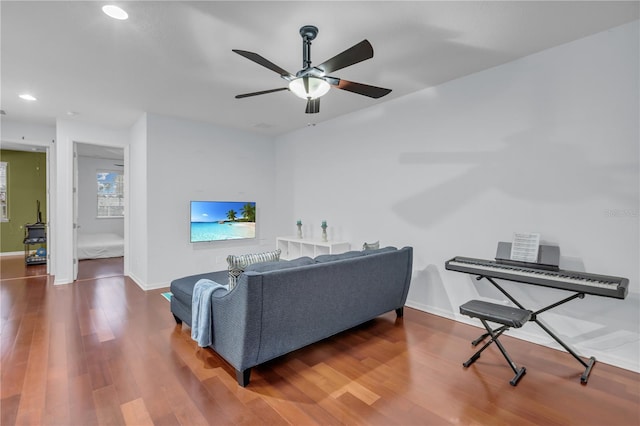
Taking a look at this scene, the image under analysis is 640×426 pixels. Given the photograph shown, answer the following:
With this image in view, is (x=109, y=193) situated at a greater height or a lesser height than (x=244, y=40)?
lesser

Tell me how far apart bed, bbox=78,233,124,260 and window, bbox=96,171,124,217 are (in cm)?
123

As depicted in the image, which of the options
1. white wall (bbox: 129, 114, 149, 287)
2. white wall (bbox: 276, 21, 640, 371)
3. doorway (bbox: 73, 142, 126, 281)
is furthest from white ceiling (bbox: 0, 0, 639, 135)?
doorway (bbox: 73, 142, 126, 281)

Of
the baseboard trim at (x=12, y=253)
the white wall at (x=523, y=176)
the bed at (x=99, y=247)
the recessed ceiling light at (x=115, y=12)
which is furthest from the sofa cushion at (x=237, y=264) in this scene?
the baseboard trim at (x=12, y=253)

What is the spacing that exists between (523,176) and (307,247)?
130 inches

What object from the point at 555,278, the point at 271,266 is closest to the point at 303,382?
the point at 271,266

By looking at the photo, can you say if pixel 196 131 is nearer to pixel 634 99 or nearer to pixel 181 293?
pixel 181 293

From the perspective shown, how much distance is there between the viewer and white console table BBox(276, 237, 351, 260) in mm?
4706

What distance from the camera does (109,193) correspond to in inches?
346

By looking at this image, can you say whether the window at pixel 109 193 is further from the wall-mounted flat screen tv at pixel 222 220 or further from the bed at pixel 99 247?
the wall-mounted flat screen tv at pixel 222 220

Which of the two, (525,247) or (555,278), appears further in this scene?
(525,247)

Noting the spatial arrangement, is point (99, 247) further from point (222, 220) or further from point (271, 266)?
point (271, 266)

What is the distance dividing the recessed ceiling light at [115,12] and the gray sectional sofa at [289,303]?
2058mm

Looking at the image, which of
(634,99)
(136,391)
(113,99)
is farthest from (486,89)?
(113,99)

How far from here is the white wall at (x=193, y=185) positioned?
4824 millimetres
